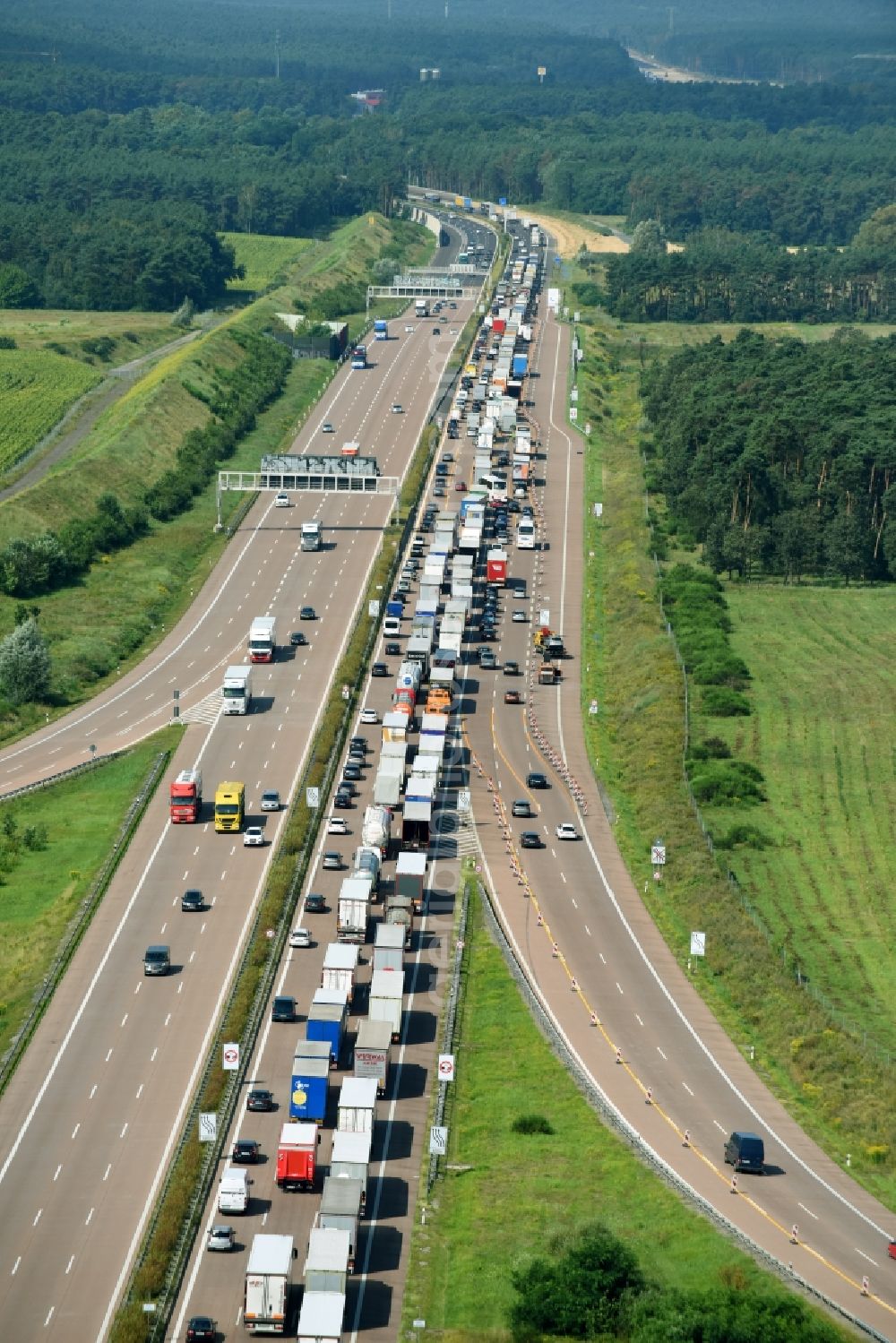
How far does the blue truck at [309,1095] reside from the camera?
309 feet

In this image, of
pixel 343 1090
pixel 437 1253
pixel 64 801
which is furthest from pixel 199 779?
pixel 437 1253

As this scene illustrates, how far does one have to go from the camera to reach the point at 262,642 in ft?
529

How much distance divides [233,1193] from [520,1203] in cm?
1105

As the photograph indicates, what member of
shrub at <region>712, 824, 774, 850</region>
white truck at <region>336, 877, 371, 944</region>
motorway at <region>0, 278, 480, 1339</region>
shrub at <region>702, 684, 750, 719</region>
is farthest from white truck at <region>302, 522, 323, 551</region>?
white truck at <region>336, 877, 371, 944</region>

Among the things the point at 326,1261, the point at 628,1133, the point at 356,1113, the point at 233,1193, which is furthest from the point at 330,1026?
the point at 326,1261

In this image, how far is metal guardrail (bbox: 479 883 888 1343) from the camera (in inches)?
3201

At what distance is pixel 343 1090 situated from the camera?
306 ft

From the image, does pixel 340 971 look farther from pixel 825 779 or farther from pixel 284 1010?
pixel 825 779

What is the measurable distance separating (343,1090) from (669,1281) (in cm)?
1707

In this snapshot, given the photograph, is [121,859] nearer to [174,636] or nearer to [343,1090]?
Result: [343,1090]

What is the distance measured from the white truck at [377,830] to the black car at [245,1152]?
32.3 meters

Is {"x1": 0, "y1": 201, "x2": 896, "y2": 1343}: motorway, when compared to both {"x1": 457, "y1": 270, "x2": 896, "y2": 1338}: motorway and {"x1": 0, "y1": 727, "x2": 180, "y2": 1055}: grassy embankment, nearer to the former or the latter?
{"x1": 457, "y1": 270, "x2": 896, "y2": 1338}: motorway

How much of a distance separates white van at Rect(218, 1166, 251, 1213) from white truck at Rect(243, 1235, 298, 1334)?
7017 mm

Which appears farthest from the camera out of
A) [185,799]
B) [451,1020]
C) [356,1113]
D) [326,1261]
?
[185,799]
